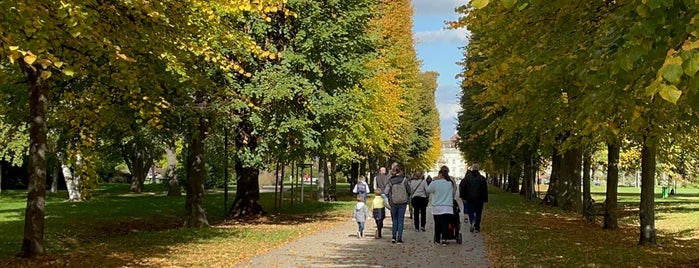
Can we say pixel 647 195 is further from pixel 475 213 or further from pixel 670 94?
pixel 670 94

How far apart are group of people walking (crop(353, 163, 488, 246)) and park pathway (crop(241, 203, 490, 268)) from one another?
12.9 inches

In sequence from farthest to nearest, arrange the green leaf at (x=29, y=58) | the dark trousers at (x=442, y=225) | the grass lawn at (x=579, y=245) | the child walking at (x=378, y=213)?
the child walking at (x=378, y=213)
the dark trousers at (x=442, y=225)
the grass lawn at (x=579, y=245)
the green leaf at (x=29, y=58)

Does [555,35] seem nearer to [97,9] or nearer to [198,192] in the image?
[97,9]

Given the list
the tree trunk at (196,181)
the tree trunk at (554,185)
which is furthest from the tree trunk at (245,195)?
the tree trunk at (554,185)

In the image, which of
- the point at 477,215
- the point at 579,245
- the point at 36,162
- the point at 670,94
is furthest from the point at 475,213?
the point at 670,94

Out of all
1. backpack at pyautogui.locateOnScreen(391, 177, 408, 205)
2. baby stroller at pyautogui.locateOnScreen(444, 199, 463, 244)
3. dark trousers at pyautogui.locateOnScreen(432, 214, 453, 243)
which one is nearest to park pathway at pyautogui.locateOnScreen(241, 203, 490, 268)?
baby stroller at pyautogui.locateOnScreen(444, 199, 463, 244)

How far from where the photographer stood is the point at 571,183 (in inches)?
1070

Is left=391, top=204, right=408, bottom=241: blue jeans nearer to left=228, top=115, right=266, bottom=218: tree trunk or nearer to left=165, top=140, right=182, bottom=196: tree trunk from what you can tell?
left=228, top=115, right=266, bottom=218: tree trunk

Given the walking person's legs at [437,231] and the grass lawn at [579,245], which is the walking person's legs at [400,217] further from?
the grass lawn at [579,245]

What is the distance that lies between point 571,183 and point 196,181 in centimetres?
1547

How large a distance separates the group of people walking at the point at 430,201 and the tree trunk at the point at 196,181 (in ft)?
13.8

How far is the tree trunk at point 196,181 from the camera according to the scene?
59.2 feet

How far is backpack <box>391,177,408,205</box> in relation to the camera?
15023 mm

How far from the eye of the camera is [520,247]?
13617mm
